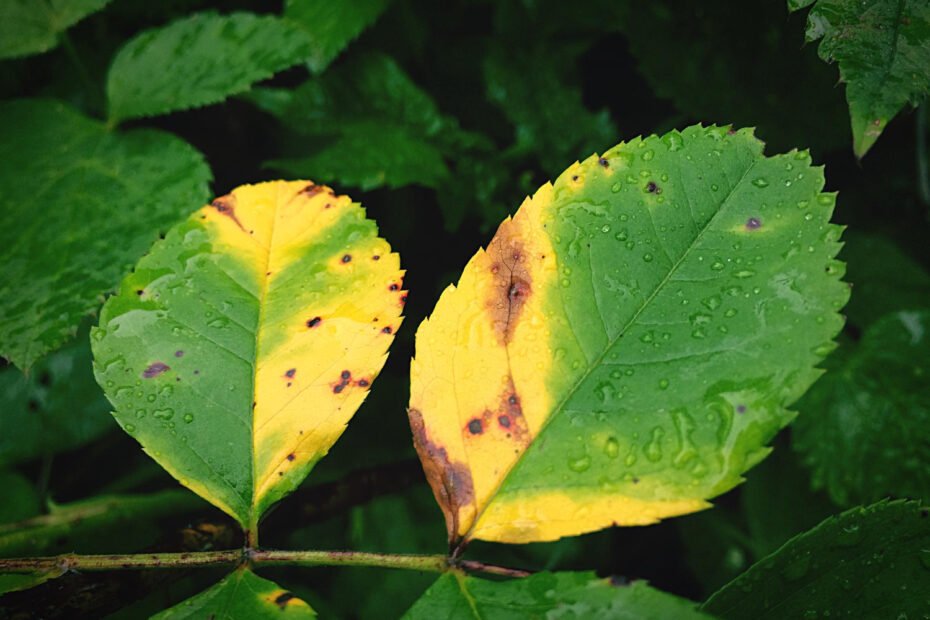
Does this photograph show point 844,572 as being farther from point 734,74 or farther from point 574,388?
point 734,74

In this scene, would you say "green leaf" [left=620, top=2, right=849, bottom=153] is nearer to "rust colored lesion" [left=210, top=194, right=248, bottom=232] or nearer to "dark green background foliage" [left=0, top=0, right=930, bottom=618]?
"dark green background foliage" [left=0, top=0, right=930, bottom=618]

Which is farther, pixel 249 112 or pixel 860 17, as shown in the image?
Answer: pixel 249 112

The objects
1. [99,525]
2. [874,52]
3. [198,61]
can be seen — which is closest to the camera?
[874,52]

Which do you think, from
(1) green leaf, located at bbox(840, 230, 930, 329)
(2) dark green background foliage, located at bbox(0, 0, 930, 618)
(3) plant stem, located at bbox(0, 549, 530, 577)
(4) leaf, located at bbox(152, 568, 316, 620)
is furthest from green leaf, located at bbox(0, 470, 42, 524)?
(1) green leaf, located at bbox(840, 230, 930, 329)

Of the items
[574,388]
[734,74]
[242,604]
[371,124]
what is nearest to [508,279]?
[574,388]

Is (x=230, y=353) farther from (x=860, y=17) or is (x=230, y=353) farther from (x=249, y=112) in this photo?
(x=249, y=112)

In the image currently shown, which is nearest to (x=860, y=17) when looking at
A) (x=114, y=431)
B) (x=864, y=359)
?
(x=864, y=359)
